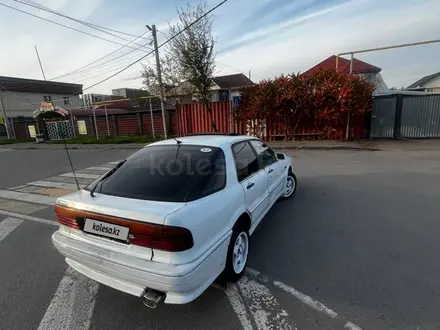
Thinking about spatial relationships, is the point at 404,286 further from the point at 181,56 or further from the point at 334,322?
the point at 181,56

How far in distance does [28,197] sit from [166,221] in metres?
5.84

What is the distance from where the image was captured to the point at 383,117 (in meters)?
12.4

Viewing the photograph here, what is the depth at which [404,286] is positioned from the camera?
246 cm

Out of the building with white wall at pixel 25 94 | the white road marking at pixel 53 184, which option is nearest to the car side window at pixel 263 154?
the white road marking at pixel 53 184

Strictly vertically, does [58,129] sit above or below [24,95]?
below

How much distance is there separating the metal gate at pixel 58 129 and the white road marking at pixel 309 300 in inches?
1052

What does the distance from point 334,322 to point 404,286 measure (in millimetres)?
946

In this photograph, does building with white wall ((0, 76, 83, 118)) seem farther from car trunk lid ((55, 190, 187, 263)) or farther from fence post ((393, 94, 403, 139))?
car trunk lid ((55, 190, 187, 263))

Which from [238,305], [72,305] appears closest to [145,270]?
[238,305]

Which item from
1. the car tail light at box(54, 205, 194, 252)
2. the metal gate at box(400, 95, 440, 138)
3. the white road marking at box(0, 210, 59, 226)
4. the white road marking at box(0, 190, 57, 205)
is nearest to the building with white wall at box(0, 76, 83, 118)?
the white road marking at box(0, 190, 57, 205)

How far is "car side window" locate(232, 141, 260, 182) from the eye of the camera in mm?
2992

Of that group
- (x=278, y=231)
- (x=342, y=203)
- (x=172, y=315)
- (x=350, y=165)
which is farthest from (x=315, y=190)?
(x=172, y=315)

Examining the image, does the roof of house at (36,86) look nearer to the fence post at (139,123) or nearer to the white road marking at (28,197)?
the fence post at (139,123)

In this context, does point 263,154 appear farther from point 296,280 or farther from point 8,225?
point 8,225
